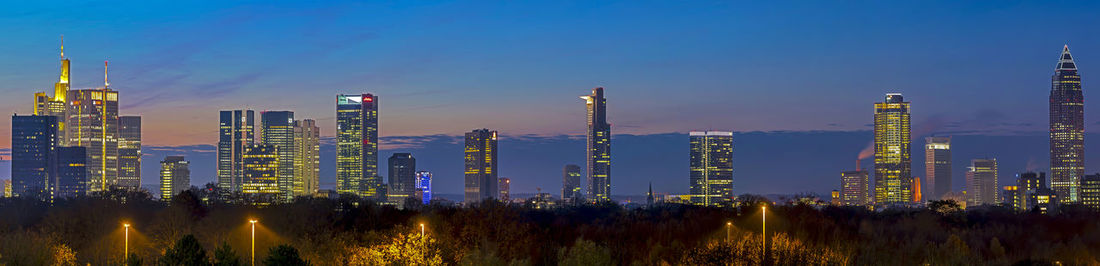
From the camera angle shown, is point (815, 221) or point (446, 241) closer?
point (446, 241)

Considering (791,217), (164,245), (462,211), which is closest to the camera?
(164,245)

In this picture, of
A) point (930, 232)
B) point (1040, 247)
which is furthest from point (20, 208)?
point (1040, 247)

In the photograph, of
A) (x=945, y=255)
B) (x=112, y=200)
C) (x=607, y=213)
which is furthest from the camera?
(x=607, y=213)

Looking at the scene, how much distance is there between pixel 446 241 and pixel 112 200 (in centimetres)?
4784

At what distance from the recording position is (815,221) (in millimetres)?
99438

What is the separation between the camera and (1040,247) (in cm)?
8488

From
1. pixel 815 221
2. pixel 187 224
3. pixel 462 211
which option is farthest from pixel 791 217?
pixel 187 224

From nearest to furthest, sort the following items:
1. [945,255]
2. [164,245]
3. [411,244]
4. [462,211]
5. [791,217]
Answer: [411,244] < [945,255] < [164,245] < [462,211] < [791,217]

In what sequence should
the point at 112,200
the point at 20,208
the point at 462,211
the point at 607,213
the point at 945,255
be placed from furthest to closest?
the point at 607,213
the point at 20,208
the point at 112,200
the point at 462,211
the point at 945,255

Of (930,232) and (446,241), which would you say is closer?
(446,241)

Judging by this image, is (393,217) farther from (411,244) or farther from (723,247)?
(723,247)

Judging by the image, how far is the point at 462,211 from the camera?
8962 centimetres

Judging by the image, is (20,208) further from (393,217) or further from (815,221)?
(815,221)

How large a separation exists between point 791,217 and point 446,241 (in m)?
35.4
